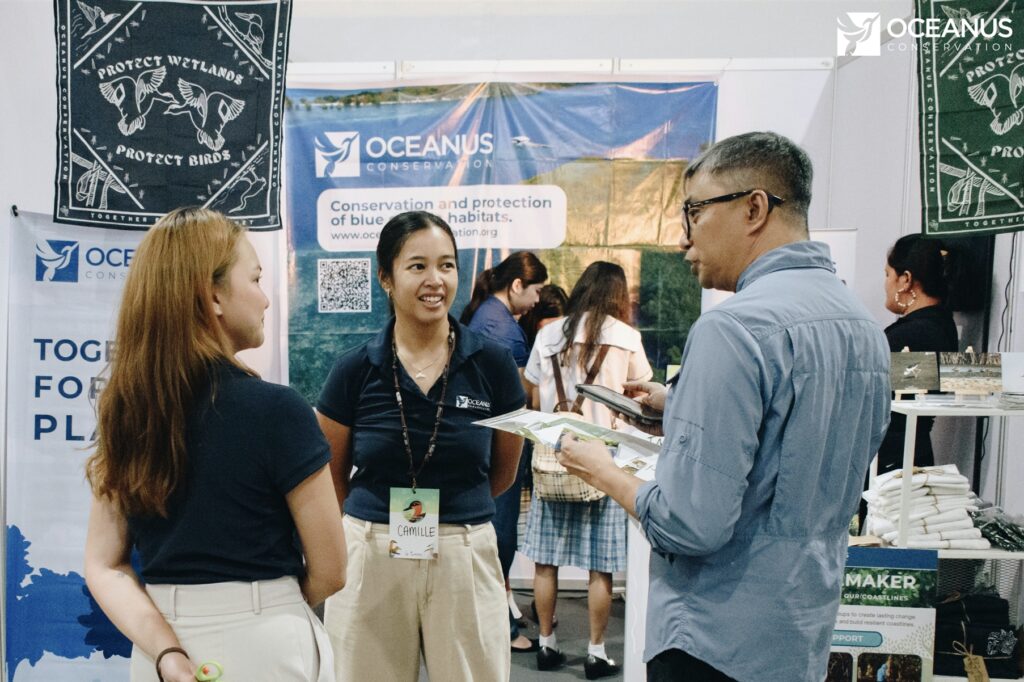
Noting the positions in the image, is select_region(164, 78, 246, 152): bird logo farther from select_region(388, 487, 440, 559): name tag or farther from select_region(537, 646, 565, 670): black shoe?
select_region(537, 646, 565, 670): black shoe

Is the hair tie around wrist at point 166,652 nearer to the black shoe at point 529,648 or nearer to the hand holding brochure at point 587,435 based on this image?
the hand holding brochure at point 587,435

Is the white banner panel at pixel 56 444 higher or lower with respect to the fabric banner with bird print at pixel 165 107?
lower

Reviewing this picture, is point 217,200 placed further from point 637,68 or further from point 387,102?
point 637,68

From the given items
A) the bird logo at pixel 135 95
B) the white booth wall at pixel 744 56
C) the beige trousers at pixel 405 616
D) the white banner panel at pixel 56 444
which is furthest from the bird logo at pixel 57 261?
the white booth wall at pixel 744 56

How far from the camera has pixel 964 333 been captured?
336 cm

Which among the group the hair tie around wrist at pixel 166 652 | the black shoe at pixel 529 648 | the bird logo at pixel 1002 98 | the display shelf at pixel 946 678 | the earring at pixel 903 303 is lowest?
the black shoe at pixel 529 648

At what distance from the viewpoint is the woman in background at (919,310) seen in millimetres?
3113

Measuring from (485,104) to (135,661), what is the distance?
3.50 m

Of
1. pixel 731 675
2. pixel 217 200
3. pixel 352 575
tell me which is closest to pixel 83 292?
pixel 217 200

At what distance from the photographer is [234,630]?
3.84ft

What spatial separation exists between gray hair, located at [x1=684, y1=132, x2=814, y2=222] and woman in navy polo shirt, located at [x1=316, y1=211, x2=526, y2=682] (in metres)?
0.81

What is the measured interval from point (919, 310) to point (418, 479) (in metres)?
2.41

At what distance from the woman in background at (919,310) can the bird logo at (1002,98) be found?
82cm

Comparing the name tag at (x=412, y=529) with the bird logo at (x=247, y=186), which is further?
the bird logo at (x=247, y=186)
